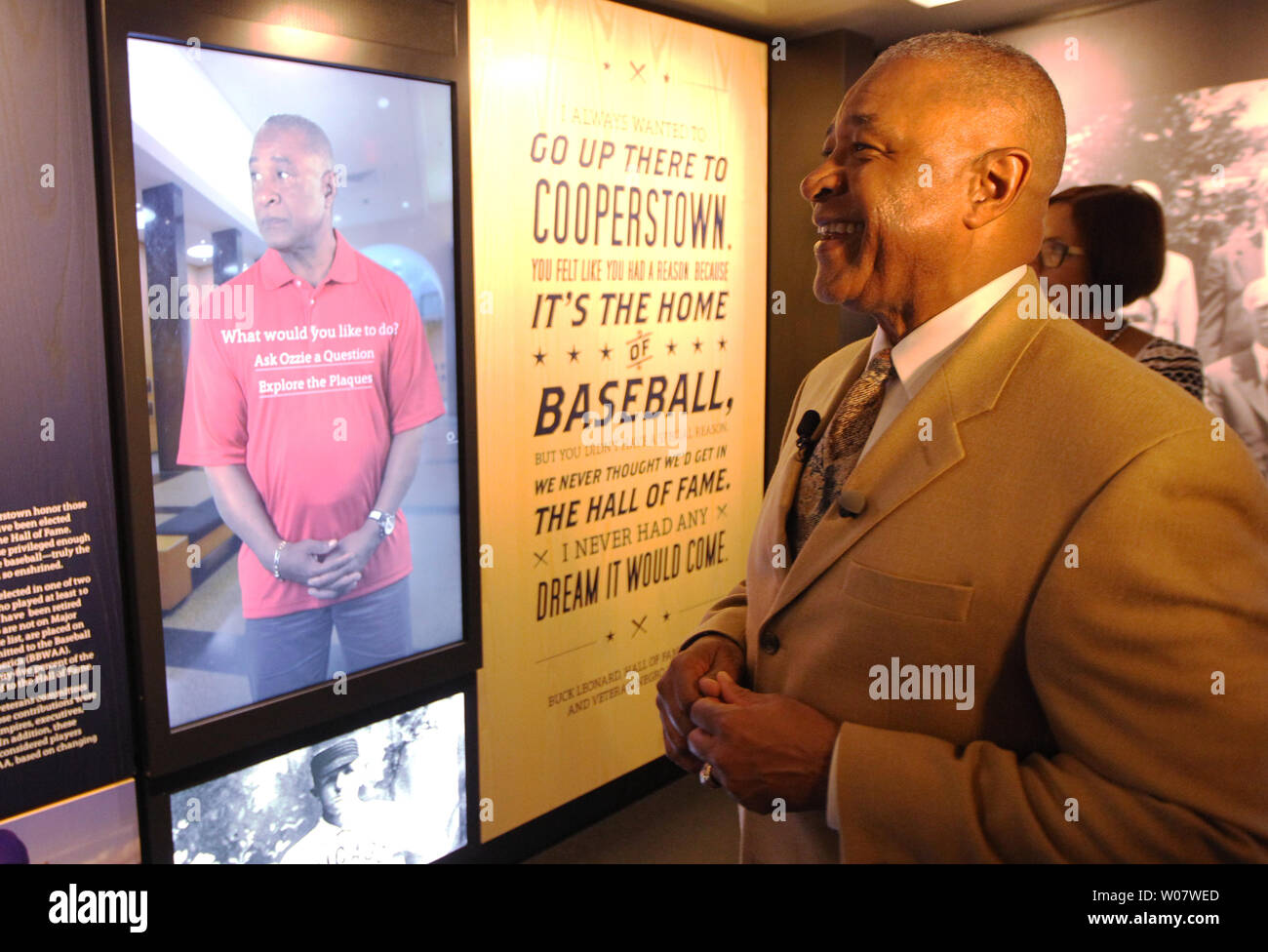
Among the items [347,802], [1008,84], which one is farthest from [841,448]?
[347,802]

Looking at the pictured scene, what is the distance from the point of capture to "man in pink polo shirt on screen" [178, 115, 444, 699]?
7.75 ft

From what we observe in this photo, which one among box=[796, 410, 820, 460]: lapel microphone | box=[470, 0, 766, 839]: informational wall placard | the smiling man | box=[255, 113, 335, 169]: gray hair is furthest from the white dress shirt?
box=[470, 0, 766, 839]: informational wall placard

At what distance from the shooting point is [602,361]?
3.53 metres

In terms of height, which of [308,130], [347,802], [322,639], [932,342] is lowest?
[347,802]

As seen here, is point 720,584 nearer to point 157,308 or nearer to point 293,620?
point 293,620

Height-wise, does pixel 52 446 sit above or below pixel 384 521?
above

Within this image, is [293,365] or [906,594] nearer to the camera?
[906,594]

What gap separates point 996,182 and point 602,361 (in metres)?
2.24

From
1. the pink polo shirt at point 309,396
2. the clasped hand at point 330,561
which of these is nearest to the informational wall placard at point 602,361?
the pink polo shirt at point 309,396

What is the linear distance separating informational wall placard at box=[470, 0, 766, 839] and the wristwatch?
1.41 feet

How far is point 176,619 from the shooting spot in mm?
2312

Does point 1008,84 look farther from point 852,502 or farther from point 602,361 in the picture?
point 602,361

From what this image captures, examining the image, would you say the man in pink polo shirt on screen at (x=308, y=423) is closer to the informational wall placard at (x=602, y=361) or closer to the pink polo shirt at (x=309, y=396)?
the pink polo shirt at (x=309, y=396)

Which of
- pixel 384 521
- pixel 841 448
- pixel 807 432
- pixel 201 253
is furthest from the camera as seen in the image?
pixel 384 521
